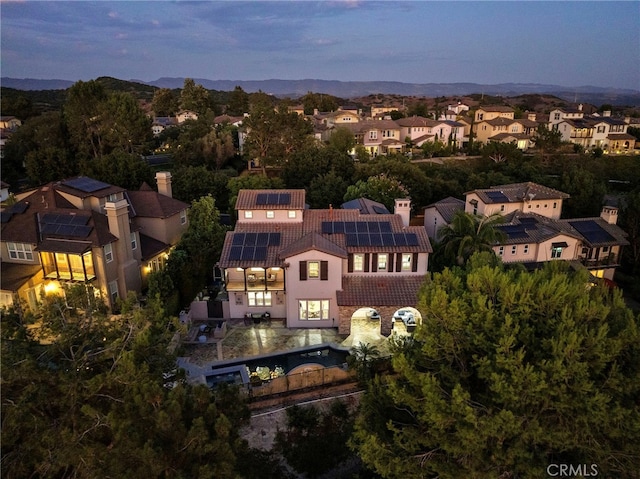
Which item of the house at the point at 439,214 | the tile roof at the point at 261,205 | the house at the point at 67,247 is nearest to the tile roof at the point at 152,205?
the house at the point at 67,247

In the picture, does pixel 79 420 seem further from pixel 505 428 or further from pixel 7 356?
pixel 505 428

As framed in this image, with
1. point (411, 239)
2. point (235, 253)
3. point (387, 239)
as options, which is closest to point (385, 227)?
point (387, 239)

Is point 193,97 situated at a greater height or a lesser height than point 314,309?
greater

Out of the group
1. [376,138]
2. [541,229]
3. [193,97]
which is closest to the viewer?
[541,229]

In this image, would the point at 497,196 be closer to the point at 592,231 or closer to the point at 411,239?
the point at 592,231

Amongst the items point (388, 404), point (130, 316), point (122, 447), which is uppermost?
point (130, 316)

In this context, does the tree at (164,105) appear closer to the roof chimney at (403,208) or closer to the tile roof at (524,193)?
the tile roof at (524,193)

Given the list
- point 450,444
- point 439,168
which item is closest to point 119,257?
point 450,444
